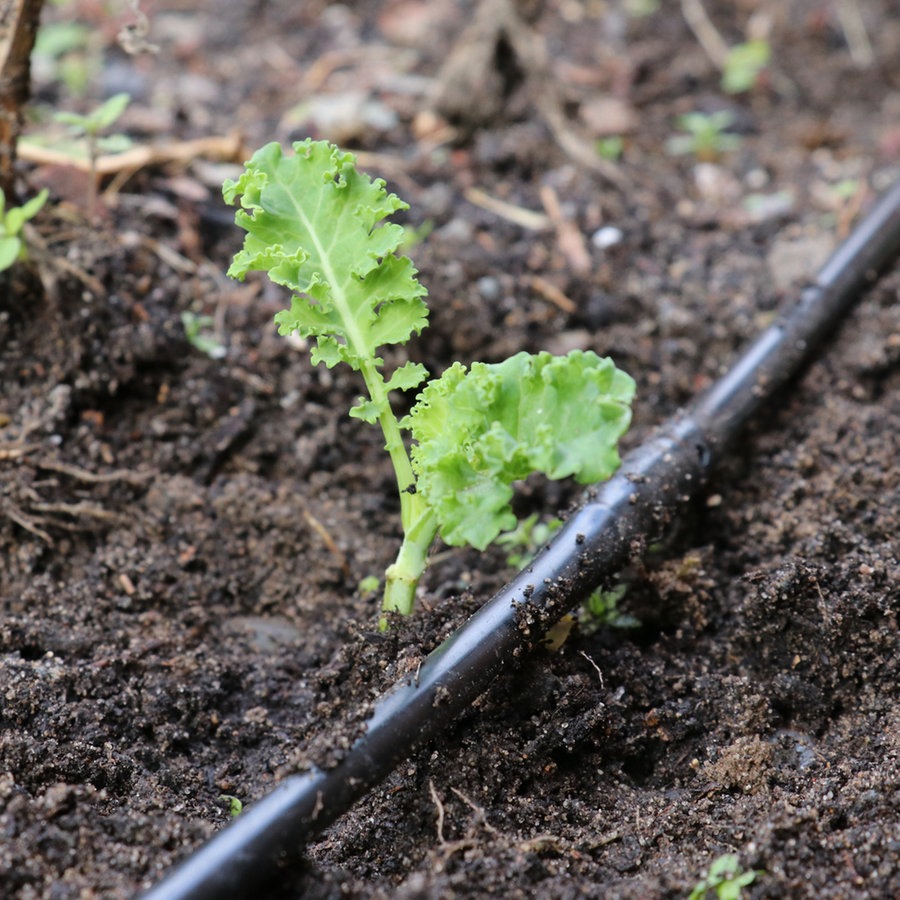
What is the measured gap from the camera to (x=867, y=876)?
1721 millimetres

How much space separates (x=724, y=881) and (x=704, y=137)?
3.27m

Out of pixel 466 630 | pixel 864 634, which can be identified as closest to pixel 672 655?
pixel 864 634

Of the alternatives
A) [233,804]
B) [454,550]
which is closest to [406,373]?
[454,550]

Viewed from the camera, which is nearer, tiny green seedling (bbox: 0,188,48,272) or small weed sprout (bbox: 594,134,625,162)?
tiny green seedling (bbox: 0,188,48,272)

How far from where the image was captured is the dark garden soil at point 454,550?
6.21ft

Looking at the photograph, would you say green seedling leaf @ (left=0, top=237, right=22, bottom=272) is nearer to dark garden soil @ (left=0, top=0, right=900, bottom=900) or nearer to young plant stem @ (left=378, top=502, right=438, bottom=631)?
dark garden soil @ (left=0, top=0, right=900, bottom=900)

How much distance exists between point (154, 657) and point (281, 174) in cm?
115

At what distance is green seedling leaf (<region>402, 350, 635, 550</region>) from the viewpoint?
178 centimetres

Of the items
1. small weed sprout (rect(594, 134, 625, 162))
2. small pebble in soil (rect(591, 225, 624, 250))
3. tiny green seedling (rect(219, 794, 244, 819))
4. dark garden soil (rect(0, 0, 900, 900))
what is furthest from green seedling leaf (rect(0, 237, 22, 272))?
small weed sprout (rect(594, 134, 625, 162))

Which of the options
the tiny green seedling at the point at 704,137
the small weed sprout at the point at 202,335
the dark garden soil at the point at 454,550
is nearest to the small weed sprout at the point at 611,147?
the dark garden soil at the point at 454,550

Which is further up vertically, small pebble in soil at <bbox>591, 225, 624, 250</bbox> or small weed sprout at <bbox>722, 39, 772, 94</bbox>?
small weed sprout at <bbox>722, 39, 772, 94</bbox>

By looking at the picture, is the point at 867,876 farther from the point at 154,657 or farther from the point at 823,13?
the point at 823,13

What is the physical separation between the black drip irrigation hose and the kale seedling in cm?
23

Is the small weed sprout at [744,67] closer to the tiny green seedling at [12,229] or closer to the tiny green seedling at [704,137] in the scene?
the tiny green seedling at [704,137]
